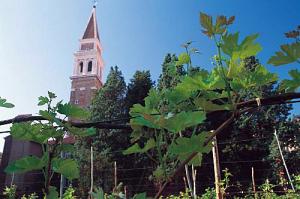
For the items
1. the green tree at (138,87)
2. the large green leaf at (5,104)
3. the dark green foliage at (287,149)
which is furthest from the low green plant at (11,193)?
the green tree at (138,87)

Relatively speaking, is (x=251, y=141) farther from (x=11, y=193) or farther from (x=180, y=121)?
(x=180, y=121)

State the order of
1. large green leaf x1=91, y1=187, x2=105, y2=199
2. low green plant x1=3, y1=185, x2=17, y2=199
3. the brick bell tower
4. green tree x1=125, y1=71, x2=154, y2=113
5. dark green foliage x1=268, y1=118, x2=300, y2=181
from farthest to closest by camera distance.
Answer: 1. the brick bell tower
2. green tree x1=125, y1=71, x2=154, y2=113
3. dark green foliage x1=268, y1=118, x2=300, y2=181
4. low green plant x1=3, y1=185, x2=17, y2=199
5. large green leaf x1=91, y1=187, x2=105, y2=199

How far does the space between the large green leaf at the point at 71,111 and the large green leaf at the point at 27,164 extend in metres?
0.10

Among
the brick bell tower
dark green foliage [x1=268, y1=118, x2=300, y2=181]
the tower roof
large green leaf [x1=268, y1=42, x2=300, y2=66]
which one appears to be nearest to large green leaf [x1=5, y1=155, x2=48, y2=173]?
large green leaf [x1=268, y1=42, x2=300, y2=66]

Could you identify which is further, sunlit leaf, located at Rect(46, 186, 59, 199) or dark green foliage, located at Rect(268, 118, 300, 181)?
dark green foliage, located at Rect(268, 118, 300, 181)

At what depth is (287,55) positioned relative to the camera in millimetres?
494

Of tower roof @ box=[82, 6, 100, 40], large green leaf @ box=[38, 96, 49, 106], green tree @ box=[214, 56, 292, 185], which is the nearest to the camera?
large green leaf @ box=[38, 96, 49, 106]

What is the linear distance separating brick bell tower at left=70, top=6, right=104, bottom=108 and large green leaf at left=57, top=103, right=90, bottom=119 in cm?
4126

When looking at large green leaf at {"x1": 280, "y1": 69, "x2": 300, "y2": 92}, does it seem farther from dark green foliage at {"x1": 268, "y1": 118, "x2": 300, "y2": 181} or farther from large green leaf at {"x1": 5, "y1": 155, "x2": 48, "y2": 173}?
dark green foliage at {"x1": 268, "y1": 118, "x2": 300, "y2": 181}

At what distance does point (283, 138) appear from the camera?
2002cm

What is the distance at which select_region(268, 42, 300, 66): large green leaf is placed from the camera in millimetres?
481

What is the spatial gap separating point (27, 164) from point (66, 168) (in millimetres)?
61

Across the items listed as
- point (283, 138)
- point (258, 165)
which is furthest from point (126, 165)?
point (283, 138)

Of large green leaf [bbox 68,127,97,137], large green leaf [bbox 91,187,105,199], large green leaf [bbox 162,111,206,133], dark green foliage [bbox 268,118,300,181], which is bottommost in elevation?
large green leaf [bbox 91,187,105,199]
